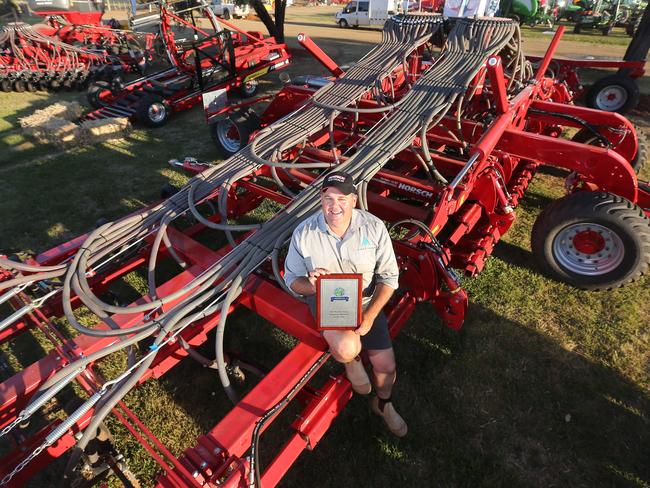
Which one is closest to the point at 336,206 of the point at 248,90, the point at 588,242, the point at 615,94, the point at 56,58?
the point at 588,242

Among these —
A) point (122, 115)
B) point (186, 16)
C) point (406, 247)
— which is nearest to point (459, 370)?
point (406, 247)

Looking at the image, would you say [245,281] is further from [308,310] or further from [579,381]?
[579,381]

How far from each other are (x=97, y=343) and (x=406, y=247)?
2.12 metres

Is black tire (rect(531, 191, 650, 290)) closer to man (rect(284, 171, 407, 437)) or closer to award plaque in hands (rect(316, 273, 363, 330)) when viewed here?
man (rect(284, 171, 407, 437))

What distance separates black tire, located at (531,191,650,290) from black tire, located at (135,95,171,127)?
24.7ft

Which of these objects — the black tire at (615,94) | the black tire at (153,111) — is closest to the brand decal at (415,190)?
the black tire at (153,111)

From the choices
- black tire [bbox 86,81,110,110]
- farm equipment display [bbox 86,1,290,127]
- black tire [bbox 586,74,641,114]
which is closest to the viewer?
black tire [bbox 586,74,641,114]

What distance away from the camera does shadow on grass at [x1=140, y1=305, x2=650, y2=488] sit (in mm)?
2604

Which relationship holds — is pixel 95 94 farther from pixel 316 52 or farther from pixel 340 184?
pixel 340 184

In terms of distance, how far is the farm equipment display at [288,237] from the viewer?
212 cm

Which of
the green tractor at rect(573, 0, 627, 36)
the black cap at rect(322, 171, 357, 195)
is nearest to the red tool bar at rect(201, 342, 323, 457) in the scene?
the black cap at rect(322, 171, 357, 195)

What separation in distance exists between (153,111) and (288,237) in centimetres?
682

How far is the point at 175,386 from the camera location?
10.5 ft

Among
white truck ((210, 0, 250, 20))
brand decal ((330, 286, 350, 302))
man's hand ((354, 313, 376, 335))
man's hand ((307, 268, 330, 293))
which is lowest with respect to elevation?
white truck ((210, 0, 250, 20))
